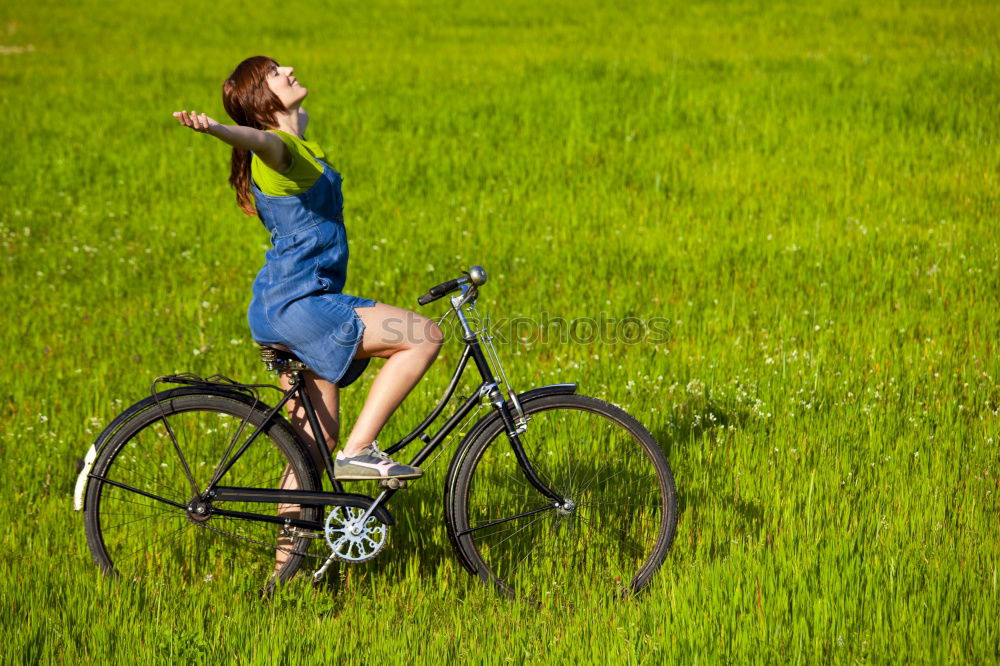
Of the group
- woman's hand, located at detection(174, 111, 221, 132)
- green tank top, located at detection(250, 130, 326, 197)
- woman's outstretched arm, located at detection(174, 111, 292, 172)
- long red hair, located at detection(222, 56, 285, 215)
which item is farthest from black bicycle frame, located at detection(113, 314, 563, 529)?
woman's hand, located at detection(174, 111, 221, 132)

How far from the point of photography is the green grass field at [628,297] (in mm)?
4344

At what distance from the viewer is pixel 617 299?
8820mm

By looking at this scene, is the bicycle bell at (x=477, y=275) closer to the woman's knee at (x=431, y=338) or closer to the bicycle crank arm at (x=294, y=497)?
the woman's knee at (x=431, y=338)

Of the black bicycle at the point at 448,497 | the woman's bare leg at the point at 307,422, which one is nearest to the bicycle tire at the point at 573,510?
the black bicycle at the point at 448,497

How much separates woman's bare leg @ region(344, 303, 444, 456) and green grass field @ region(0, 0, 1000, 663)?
867mm

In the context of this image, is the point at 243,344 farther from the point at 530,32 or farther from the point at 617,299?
the point at 530,32

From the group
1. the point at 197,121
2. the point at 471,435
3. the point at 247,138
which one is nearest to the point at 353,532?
the point at 471,435

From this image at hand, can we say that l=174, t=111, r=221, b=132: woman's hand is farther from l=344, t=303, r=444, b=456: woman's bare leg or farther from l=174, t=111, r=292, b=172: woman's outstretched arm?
Result: l=344, t=303, r=444, b=456: woman's bare leg

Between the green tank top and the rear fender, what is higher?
the green tank top

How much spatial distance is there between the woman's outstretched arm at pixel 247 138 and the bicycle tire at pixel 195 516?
3.85 feet

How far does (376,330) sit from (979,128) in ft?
37.5

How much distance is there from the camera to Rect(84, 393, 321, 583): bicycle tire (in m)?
4.73

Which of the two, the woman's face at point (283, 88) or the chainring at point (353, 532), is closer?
the woman's face at point (283, 88)

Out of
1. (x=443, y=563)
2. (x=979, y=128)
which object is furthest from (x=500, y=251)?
(x=979, y=128)
